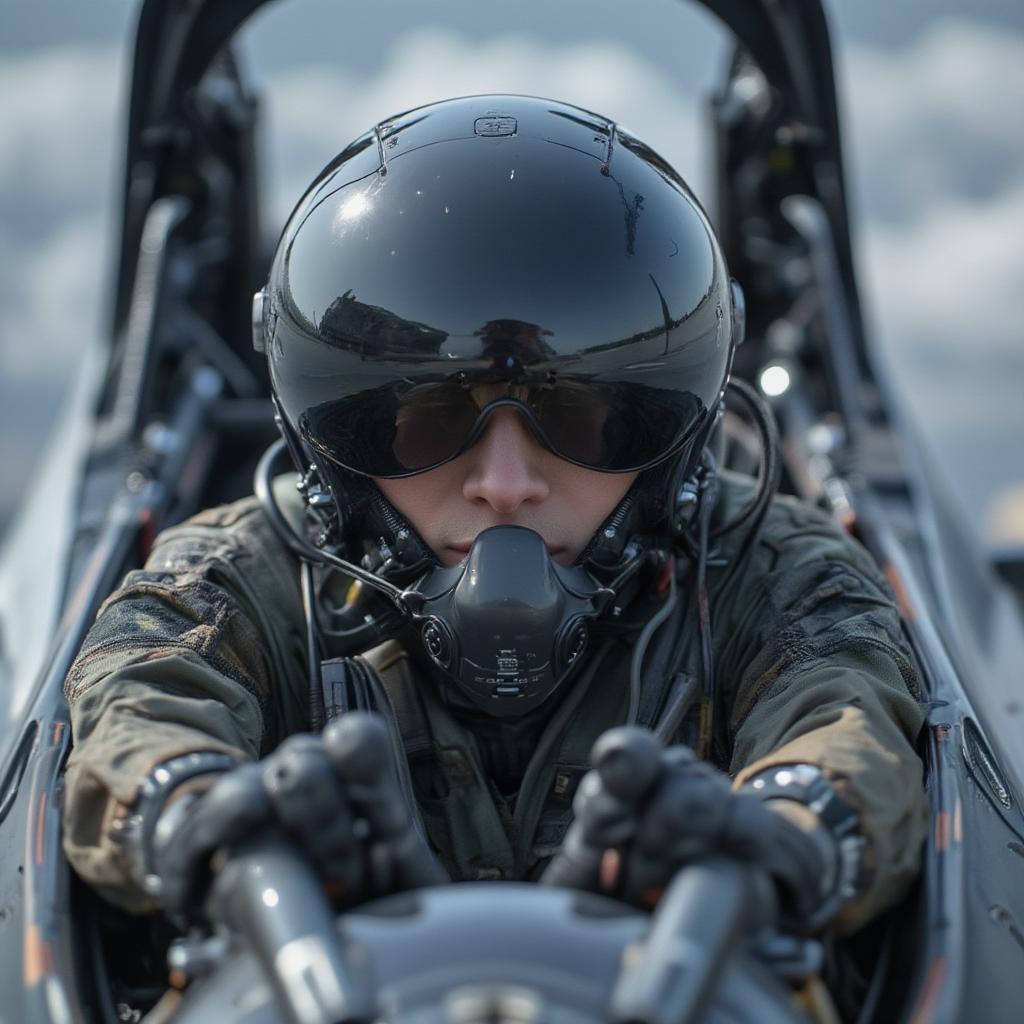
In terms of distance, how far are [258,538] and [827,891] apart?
0.88 m

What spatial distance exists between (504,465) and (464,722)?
35cm

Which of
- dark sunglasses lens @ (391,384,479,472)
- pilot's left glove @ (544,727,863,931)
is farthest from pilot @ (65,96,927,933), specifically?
pilot's left glove @ (544,727,863,931)

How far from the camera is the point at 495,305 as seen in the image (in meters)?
1.52

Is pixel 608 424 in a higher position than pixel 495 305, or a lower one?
lower

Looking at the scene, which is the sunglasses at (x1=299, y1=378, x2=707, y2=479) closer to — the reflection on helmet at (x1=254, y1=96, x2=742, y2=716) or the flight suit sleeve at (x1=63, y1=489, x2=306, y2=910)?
the reflection on helmet at (x1=254, y1=96, x2=742, y2=716)

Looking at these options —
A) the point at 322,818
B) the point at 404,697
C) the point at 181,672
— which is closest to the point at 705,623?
the point at 404,697

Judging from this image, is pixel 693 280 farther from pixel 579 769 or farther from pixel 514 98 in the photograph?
pixel 579 769

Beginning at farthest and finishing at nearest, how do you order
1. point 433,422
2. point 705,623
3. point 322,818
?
point 705,623 < point 433,422 < point 322,818

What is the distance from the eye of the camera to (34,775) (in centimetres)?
146

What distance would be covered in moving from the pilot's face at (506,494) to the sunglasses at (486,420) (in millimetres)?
19

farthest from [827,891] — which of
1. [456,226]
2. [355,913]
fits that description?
[456,226]

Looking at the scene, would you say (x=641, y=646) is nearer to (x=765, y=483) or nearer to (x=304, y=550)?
(x=765, y=483)

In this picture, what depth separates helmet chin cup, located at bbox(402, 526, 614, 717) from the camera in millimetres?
1480

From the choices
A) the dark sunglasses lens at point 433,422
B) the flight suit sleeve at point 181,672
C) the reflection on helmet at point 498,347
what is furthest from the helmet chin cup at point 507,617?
the flight suit sleeve at point 181,672
